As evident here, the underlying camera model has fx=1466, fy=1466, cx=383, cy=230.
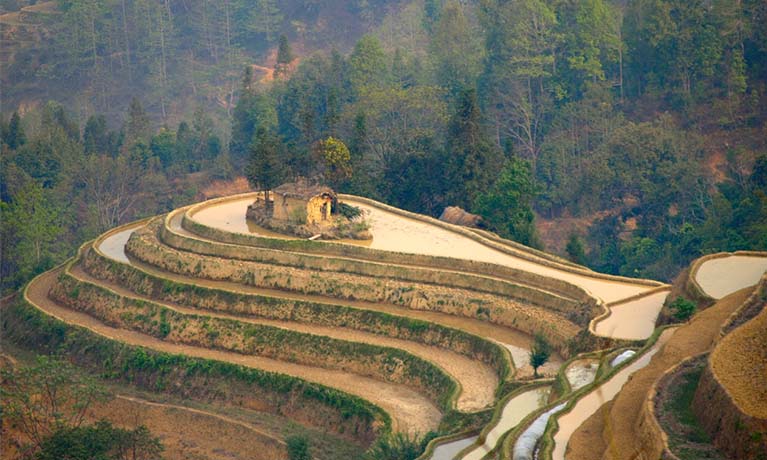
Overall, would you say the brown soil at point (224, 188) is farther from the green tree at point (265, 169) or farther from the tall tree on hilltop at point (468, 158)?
the green tree at point (265, 169)

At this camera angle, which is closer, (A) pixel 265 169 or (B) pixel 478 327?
(B) pixel 478 327

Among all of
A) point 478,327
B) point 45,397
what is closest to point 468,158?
point 478,327

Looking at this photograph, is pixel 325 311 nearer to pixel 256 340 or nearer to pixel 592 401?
pixel 256 340

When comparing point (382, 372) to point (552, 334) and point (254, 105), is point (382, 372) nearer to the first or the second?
point (552, 334)

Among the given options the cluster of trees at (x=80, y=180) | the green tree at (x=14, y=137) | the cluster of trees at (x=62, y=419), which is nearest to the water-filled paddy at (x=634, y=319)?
the cluster of trees at (x=62, y=419)

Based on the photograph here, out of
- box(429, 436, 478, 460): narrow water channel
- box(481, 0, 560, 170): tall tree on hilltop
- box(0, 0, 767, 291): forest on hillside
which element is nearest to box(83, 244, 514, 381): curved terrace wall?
box(429, 436, 478, 460): narrow water channel

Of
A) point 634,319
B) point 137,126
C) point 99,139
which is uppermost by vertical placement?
point 137,126

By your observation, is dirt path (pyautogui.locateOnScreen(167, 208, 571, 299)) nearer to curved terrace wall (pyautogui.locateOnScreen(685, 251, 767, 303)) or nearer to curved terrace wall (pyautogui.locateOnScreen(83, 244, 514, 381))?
curved terrace wall (pyautogui.locateOnScreen(83, 244, 514, 381))
